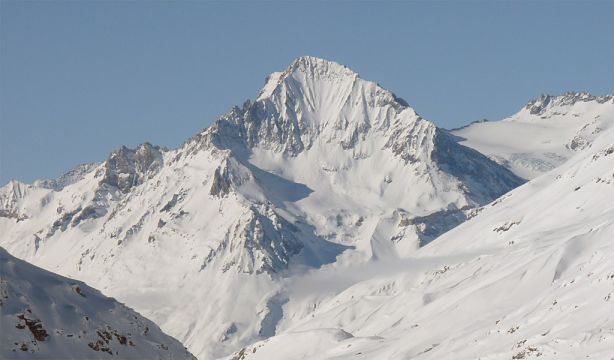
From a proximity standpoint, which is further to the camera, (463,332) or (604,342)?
(463,332)

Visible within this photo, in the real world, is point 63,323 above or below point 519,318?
below

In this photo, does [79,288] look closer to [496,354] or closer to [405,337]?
[496,354]

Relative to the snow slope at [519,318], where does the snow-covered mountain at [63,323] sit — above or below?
below

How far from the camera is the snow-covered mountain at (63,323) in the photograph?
187 ft

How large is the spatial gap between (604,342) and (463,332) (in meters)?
47.5

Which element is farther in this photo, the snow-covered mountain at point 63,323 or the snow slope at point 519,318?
the snow slope at point 519,318

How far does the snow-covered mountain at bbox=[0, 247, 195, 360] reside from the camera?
56.9 m

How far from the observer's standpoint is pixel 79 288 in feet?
210

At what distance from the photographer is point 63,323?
59438 millimetres

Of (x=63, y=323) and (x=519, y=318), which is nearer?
(x=63, y=323)

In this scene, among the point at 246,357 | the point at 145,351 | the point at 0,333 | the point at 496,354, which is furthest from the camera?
the point at 246,357

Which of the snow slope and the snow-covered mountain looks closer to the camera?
the snow-covered mountain

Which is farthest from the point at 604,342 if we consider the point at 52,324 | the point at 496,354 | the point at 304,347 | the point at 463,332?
the point at 304,347

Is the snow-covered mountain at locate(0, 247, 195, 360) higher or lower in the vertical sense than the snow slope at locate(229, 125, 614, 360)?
lower
